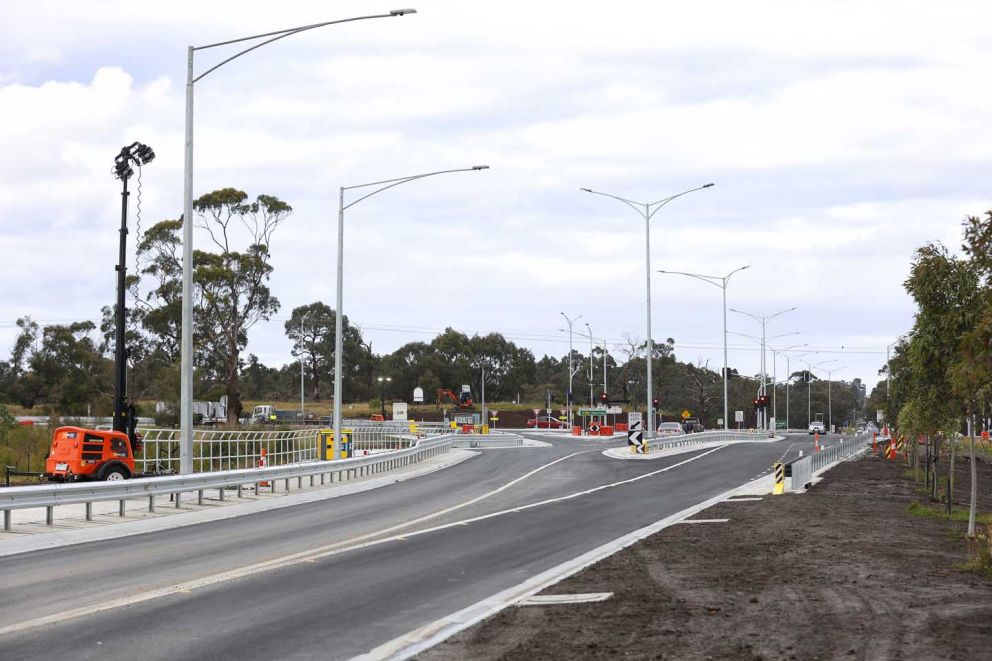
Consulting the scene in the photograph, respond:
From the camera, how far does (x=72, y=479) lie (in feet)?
94.0

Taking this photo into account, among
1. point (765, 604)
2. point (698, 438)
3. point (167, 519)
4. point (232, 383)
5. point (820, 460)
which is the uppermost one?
point (232, 383)

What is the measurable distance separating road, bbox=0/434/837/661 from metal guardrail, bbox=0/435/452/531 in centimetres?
185

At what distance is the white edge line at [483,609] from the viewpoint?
31.0 ft

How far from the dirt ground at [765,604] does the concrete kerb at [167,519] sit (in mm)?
8688

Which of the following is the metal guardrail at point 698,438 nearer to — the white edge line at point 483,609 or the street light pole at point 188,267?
the street light pole at point 188,267

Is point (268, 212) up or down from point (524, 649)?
up

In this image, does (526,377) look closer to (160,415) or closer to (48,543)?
(160,415)

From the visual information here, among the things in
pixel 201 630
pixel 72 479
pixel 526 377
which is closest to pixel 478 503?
pixel 72 479

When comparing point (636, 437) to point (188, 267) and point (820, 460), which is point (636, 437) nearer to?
point (820, 460)

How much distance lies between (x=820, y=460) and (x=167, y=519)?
28.8m

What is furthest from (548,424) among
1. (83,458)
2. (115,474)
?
(83,458)

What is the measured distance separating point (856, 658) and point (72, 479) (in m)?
24.3

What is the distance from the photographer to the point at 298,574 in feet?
46.9

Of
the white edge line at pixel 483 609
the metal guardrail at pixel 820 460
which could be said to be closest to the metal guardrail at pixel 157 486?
the white edge line at pixel 483 609
